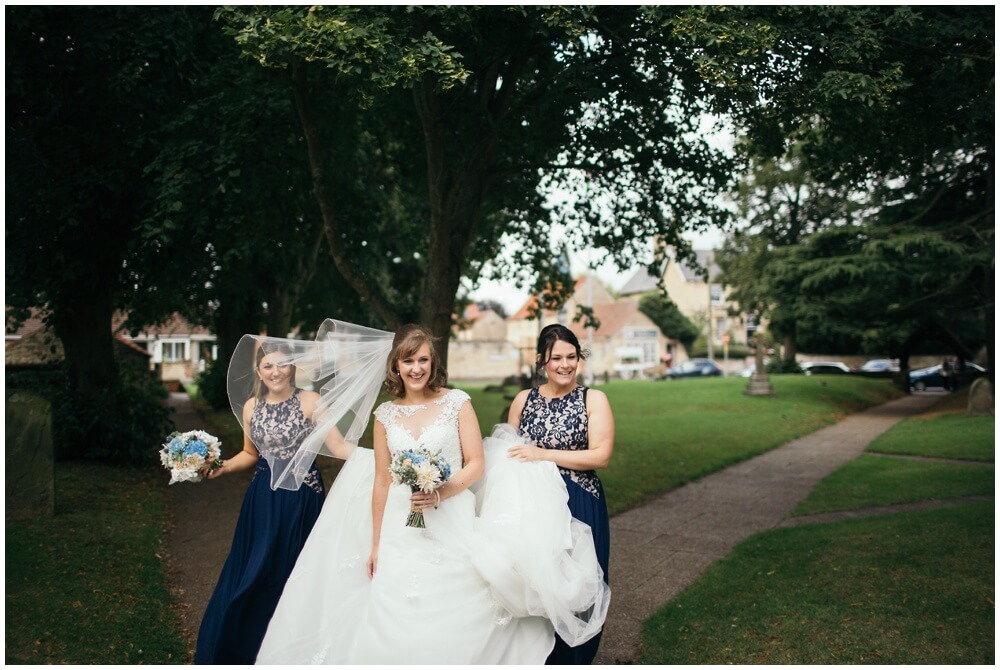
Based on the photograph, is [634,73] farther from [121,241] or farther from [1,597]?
[1,597]

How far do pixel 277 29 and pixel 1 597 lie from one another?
593 cm

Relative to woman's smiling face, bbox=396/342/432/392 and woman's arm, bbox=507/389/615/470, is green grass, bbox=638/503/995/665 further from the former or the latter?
woman's smiling face, bbox=396/342/432/392

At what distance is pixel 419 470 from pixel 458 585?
76 centimetres

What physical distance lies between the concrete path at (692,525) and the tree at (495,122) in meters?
4.05

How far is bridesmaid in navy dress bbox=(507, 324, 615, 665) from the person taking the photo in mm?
4797

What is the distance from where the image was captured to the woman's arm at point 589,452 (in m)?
4.79

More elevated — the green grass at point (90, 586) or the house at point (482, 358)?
the house at point (482, 358)

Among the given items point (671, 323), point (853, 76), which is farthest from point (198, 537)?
point (671, 323)

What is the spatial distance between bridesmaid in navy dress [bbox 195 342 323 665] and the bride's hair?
96cm

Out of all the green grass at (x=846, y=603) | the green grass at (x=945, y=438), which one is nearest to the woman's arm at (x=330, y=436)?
the green grass at (x=846, y=603)

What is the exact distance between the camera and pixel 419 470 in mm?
4242

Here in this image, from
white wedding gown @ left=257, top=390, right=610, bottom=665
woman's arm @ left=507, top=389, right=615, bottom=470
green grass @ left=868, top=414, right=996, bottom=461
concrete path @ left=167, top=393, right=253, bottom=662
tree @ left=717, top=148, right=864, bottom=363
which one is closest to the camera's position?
white wedding gown @ left=257, top=390, right=610, bottom=665

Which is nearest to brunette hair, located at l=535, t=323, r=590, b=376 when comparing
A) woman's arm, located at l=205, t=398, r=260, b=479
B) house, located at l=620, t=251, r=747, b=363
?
woman's arm, located at l=205, t=398, r=260, b=479

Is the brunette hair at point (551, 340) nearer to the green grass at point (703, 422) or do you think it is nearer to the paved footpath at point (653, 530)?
the paved footpath at point (653, 530)
